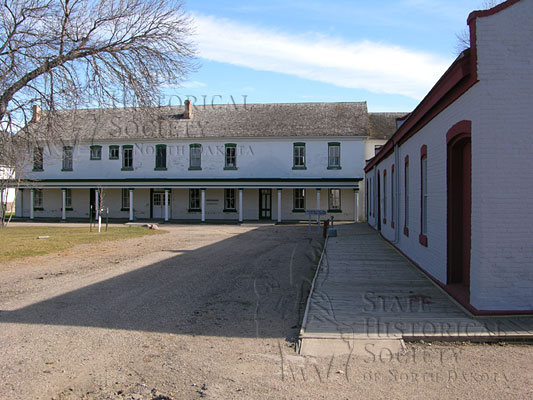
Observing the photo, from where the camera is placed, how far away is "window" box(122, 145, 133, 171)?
120ft

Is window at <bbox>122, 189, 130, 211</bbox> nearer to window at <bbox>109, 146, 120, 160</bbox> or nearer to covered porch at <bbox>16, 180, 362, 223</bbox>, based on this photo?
covered porch at <bbox>16, 180, 362, 223</bbox>

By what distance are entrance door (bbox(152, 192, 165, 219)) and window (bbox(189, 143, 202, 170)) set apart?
3231mm

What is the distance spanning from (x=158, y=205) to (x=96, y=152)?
6.35 m

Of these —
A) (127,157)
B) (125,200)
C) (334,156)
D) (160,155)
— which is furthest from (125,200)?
(334,156)

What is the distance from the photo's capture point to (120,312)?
24.6ft

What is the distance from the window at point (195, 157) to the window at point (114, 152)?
5.76 meters

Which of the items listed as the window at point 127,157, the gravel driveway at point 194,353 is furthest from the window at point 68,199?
the gravel driveway at point 194,353

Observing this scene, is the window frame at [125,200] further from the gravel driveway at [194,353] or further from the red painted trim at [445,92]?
the red painted trim at [445,92]

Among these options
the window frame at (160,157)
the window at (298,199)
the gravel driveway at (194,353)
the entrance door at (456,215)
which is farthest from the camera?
the window frame at (160,157)

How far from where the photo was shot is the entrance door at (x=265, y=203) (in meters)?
35.3

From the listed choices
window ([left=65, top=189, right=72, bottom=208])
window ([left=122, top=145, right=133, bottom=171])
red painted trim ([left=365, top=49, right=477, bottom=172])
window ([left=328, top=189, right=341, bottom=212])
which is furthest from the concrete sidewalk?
window ([left=65, top=189, right=72, bottom=208])

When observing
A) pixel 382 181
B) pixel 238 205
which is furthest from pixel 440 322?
pixel 238 205

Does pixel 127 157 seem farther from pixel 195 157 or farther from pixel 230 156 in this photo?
pixel 230 156

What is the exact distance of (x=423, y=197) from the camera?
11.0 metres
